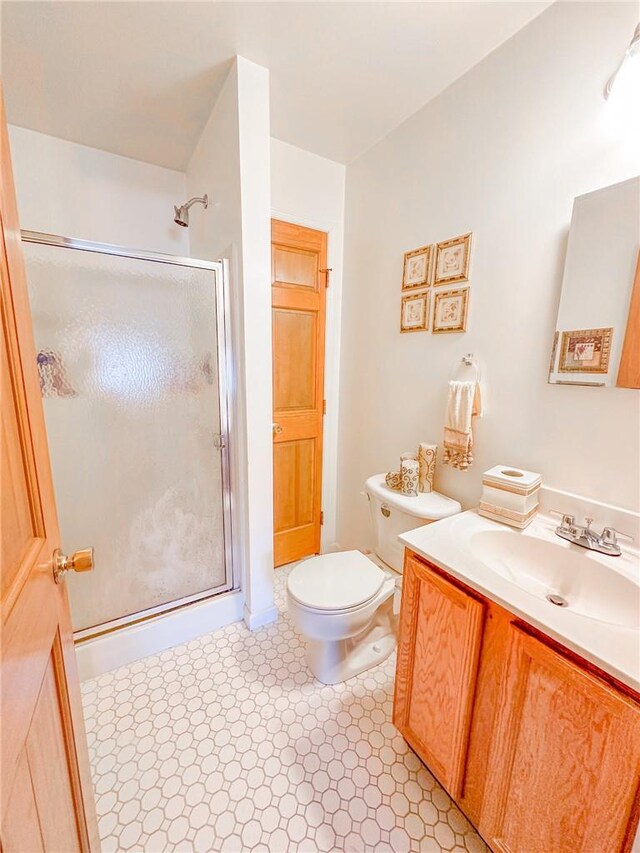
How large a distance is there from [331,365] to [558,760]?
1866 millimetres

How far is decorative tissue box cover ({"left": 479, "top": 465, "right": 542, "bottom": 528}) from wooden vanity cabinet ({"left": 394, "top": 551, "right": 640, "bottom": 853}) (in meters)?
0.36

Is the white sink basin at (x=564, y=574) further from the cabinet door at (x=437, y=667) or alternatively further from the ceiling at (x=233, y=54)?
the ceiling at (x=233, y=54)

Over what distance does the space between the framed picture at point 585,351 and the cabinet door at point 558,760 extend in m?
0.80

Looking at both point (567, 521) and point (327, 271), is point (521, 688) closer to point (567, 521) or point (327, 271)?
point (567, 521)

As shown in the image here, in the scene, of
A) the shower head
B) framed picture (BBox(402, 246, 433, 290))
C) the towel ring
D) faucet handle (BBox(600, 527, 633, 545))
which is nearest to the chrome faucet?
faucet handle (BBox(600, 527, 633, 545))

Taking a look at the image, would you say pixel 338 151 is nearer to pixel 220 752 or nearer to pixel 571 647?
pixel 571 647

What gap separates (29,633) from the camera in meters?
0.52

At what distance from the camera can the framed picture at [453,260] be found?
137cm

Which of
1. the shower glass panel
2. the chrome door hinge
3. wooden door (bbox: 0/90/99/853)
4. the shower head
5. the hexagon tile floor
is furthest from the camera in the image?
the chrome door hinge

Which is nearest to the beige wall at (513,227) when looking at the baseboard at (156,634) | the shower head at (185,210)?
the shower head at (185,210)

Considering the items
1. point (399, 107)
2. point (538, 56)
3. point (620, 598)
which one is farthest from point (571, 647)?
point (399, 107)

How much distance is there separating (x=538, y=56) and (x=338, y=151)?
1.00m

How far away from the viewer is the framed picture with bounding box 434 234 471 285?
137 centimetres

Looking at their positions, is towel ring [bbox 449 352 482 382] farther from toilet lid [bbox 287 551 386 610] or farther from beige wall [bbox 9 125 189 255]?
beige wall [bbox 9 125 189 255]
